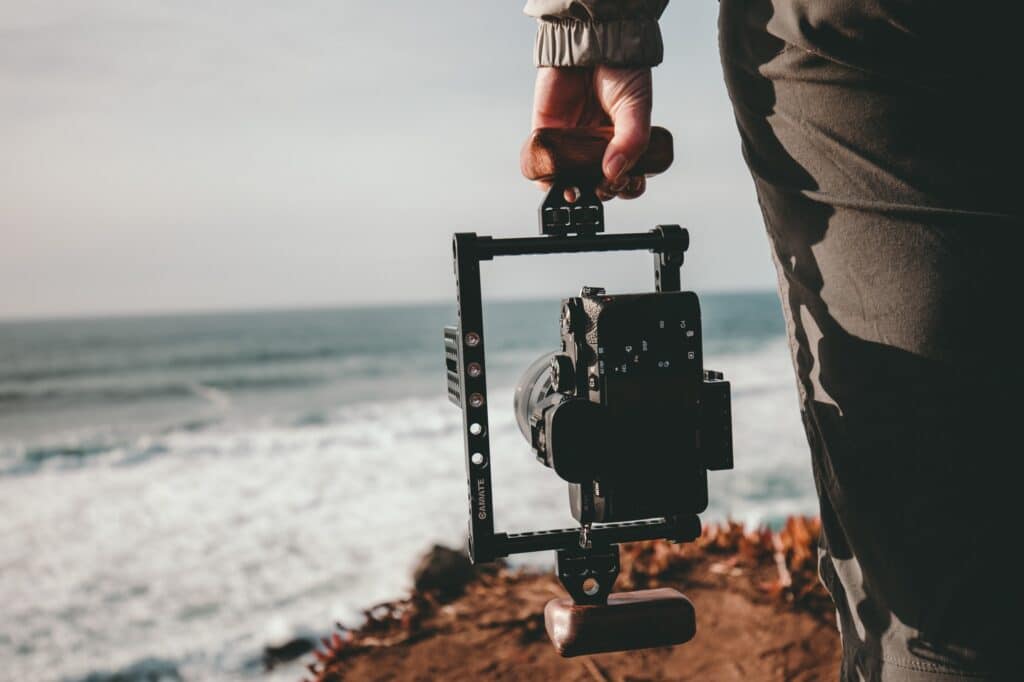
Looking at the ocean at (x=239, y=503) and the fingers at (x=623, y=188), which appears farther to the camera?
the ocean at (x=239, y=503)

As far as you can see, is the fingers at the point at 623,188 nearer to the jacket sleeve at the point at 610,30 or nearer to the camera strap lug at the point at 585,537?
the jacket sleeve at the point at 610,30

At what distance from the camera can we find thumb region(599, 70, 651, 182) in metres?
1.44

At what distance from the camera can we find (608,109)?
4.97 feet

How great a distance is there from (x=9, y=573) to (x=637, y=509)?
8110 millimetres

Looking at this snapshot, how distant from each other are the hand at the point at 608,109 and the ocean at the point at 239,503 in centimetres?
103

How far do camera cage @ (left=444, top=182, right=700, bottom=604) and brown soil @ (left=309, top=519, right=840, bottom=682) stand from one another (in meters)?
1.10

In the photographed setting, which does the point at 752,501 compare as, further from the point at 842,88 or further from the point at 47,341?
the point at 47,341

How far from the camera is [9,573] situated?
781 cm

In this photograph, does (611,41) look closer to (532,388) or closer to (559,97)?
(559,97)

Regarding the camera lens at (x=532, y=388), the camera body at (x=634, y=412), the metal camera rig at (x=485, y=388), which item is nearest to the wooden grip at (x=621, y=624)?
the metal camera rig at (x=485, y=388)

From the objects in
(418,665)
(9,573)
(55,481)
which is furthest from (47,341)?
(418,665)

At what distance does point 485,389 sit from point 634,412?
26cm

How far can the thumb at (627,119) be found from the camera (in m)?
1.44

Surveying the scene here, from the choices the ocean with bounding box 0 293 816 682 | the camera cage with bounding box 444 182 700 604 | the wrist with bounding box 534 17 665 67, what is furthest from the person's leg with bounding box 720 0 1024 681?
the ocean with bounding box 0 293 816 682
